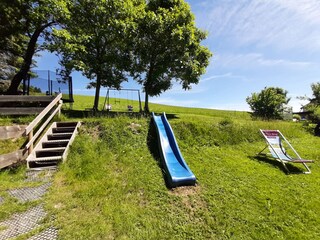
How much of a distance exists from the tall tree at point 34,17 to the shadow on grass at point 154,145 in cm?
728

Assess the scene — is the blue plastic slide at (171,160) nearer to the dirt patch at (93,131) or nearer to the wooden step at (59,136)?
the dirt patch at (93,131)

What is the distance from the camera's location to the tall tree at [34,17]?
10.4 meters

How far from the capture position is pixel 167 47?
621 inches

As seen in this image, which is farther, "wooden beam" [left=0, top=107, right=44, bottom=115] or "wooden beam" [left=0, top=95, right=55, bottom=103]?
"wooden beam" [left=0, top=107, right=44, bottom=115]

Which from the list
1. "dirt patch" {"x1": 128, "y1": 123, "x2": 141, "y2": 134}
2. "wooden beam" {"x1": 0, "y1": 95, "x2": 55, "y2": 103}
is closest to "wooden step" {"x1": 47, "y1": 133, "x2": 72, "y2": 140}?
"wooden beam" {"x1": 0, "y1": 95, "x2": 55, "y2": 103}

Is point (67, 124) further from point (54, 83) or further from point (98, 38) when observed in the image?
point (98, 38)

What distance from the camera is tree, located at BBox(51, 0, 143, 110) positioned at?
11594 mm

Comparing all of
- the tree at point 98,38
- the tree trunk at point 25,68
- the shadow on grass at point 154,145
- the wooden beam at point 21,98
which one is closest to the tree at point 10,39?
the tree trunk at point 25,68

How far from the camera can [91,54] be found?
A: 14.3 m

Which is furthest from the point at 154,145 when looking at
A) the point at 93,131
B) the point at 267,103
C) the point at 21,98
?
the point at 267,103

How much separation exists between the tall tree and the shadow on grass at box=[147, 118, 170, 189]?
7.28 meters

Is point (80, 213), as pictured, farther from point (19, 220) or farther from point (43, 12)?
point (43, 12)

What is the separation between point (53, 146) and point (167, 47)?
11351 mm

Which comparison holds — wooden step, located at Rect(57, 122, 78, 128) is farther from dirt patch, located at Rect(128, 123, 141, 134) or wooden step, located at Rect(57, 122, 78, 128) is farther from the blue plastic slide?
the blue plastic slide
